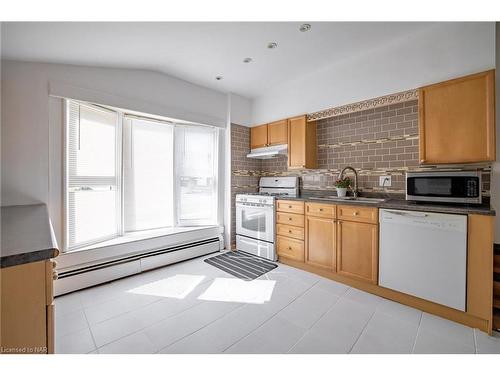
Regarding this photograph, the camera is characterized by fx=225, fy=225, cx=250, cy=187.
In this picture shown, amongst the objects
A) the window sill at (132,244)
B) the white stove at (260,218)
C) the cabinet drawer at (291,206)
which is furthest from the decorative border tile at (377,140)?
the window sill at (132,244)

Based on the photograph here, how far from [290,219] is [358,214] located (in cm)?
91

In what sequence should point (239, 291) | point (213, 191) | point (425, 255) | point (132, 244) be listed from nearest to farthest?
point (425, 255) → point (239, 291) → point (132, 244) → point (213, 191)

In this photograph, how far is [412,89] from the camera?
7.63 feet

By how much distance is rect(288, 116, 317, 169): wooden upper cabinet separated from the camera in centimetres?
325

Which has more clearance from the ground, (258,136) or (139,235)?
(258,136)

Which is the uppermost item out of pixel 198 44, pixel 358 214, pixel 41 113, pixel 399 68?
pixel 198 44

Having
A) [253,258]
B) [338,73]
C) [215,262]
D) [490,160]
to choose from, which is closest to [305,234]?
[253,258]

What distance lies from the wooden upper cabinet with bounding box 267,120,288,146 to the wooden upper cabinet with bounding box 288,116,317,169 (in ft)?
0.25

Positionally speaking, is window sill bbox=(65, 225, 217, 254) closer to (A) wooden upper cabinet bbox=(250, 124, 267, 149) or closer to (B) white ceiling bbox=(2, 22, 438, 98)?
(A) wooden upper cabinet bbox=(250, 124, 267, 149)

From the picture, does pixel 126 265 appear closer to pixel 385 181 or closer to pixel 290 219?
pixel 290 219

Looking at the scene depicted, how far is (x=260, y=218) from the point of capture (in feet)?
11.2

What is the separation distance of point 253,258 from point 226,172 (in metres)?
1.48

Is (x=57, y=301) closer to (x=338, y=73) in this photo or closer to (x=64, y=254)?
(x=64, y=254)

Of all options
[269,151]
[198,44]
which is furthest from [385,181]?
[198,44]
